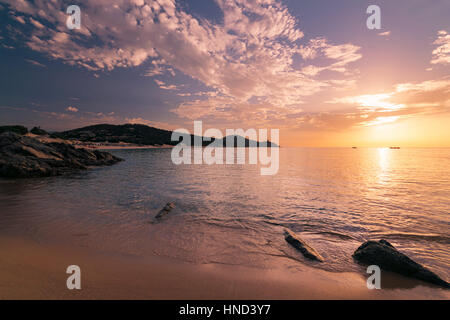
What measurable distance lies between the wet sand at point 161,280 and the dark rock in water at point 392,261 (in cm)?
29

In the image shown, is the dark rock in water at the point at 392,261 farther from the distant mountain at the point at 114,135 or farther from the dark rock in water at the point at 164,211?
the distant mountain at the point at 114,135

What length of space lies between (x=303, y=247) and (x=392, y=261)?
7.93 ft

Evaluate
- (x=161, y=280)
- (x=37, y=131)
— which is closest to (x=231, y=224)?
(x=161, y=280)

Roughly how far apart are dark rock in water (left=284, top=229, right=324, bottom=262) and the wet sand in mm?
647

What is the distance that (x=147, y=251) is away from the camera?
19.2ft

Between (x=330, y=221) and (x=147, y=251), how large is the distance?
895 centimetres

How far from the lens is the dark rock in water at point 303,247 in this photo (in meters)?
5.84

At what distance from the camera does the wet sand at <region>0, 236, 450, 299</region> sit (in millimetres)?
3908

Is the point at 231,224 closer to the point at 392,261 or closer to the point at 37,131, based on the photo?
the point at 392,261

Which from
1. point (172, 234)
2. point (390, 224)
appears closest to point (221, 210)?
point (172, 234)

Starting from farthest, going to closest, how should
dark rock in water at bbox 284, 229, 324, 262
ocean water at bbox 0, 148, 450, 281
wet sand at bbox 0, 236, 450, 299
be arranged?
ocean water at bbox 0, 148, 450, 281, dark rock in water at bbox 284, 229, 324, 262, wet sand at bbox 0, 236, 450, 299

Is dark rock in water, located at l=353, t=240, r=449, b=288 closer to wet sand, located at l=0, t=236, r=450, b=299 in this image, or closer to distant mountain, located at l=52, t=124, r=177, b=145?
wet sand, located at l=0, t=236, r=450, b=299

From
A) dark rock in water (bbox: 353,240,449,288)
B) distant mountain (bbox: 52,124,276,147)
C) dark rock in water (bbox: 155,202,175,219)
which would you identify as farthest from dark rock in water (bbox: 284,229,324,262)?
distant mountain (bbox: 52,124,276,147)
